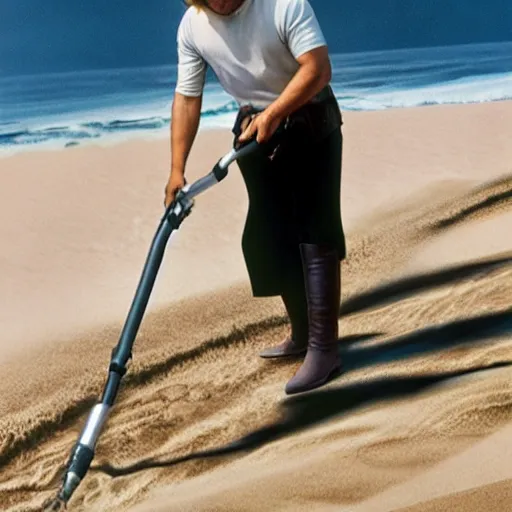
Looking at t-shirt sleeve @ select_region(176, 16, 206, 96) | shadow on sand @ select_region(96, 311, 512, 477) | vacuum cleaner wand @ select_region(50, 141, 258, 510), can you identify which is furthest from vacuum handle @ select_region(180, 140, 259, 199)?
shadow on sand @ select_region(96, 311, 512, 477)

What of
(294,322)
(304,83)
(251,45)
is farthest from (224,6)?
(294,322)

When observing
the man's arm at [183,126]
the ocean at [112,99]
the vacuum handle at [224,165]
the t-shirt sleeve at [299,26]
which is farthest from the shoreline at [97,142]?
the t-shirt sleeve at [299,26]

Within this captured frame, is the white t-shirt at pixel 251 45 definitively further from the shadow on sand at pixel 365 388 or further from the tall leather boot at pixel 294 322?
the shadow on sand at pixel 365 388

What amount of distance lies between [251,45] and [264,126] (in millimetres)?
130

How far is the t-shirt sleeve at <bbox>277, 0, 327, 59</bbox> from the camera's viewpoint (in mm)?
1484

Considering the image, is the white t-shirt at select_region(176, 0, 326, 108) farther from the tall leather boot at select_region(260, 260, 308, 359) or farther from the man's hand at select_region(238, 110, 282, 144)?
the tall leather boot at select_region(260, 260, 308, 359)

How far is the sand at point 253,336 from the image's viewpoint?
5.00ft

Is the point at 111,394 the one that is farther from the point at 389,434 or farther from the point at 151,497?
the point at 389,434

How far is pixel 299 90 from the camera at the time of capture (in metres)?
1.50

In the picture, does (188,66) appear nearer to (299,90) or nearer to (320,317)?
(299,90)

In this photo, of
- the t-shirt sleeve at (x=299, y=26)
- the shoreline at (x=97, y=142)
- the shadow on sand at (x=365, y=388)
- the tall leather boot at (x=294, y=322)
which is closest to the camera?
the t-shirt sleeve at (x=299, y=26)

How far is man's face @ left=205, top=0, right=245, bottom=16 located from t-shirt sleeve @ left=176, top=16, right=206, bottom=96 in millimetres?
71

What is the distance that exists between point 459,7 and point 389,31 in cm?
19

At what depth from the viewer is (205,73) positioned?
64.5 inches
